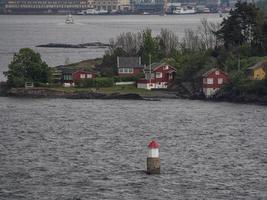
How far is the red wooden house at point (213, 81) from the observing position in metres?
50.8

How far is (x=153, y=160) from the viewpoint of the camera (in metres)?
27.2

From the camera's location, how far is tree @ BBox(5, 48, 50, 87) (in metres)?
54.2

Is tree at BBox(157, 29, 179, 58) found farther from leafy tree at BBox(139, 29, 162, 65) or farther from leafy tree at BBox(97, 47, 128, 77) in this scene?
leafy tree at BBox(97, 47, 128, 77)

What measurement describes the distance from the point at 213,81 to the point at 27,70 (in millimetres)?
10319

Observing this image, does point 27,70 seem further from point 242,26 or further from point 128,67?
point 242,26

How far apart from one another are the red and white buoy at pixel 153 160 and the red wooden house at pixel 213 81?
23405 millimetres

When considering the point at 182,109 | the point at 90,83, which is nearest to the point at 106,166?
the point at 182,109

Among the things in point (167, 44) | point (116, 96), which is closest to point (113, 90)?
point (116, 96)

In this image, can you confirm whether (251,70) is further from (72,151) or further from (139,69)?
(72,151)

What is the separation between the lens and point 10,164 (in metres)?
29.2

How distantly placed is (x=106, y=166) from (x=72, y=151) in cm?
302

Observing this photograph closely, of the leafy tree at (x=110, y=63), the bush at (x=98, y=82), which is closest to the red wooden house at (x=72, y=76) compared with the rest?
the bush at (x=98, y=82)

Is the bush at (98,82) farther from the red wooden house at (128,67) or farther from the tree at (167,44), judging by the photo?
the tree at (167,44)

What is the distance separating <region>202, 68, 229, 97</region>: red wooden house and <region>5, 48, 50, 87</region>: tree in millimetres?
9006
